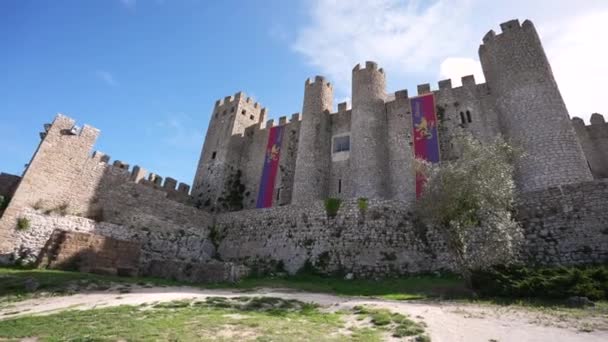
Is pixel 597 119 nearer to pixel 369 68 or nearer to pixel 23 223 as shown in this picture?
pixel 369 68

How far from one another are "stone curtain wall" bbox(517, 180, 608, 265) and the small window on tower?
1553 cm

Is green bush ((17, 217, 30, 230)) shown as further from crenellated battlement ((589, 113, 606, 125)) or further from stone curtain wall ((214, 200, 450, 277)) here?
crenellated battlement ((589, 113, 606, 125))

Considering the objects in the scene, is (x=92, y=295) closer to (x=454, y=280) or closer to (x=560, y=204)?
(x=454, y=280)

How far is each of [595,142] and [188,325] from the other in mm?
31946

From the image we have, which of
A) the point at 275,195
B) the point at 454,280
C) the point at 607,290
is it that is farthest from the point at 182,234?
the point at 607,290

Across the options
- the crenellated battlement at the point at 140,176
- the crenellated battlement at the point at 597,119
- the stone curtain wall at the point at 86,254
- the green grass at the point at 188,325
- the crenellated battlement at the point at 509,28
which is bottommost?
the green grass at the point at 188,325

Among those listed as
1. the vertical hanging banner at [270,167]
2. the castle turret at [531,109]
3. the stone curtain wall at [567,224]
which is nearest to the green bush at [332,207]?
the stone curtain wall at [567,224]

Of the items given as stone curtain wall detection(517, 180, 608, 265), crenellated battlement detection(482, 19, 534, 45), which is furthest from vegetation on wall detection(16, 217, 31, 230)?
crenellated battlement detection(482, 19, 534, 45)

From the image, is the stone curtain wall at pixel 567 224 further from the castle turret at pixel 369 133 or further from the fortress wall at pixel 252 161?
the fortress wall at pixel 252 161

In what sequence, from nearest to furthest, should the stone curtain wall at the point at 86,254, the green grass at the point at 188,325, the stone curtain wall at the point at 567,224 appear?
the green grass at the point at 188,325 → the stone curtain wall at the point at 567,224 → the stone curtain wall at the point at 86,254

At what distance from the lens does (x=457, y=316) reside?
25.4 ft

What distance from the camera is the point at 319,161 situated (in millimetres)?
28516

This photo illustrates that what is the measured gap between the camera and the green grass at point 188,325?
5867 millimetres

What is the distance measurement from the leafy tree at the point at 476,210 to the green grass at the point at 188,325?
7937 mm
